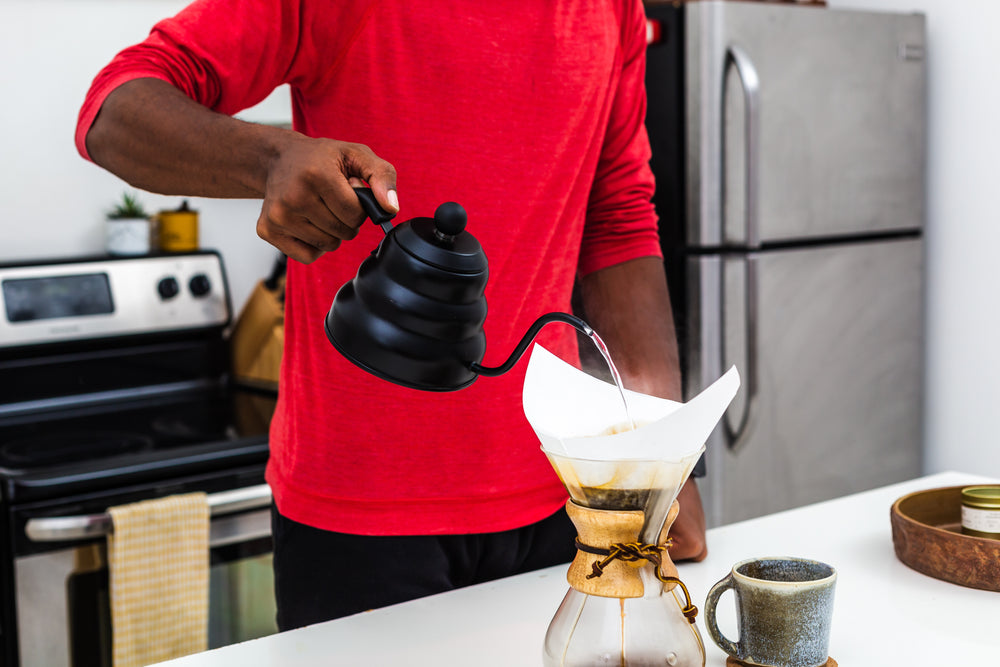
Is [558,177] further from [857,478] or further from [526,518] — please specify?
[857,478]

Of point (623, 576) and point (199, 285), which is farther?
point (199, 285)

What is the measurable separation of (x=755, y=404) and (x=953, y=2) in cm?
106

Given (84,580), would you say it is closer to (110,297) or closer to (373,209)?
(110,297)

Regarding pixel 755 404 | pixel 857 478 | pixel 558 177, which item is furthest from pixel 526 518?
pixel 857 478

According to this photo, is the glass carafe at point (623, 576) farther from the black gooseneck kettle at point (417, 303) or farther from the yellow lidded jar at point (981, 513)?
the yellow lidded jar at point (981, 513)

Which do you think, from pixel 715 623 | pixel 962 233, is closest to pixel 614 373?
pixel 715 623

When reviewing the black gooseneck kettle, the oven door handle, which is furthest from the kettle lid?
the oven door handle

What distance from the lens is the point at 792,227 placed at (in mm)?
2215

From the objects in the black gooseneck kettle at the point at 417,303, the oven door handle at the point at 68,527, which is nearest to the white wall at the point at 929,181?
the oven door handle at the point at 68,527

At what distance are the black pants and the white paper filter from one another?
297 mm

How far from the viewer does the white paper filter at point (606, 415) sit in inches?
26.5

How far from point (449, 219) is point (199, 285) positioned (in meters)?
1.59

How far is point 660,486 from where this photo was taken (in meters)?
0.70

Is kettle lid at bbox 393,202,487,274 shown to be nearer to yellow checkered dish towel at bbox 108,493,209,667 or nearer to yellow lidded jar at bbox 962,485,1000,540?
yellow lidded jar at bbox 962,485,1000,540
